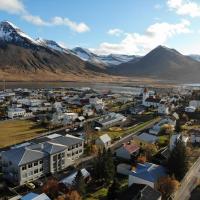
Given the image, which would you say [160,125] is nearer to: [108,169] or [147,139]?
[147,139]

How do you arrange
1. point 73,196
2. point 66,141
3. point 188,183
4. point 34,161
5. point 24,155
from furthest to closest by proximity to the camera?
point 66,141 < point 34,161 < point 24,155 < point 188,183 < point 73,196

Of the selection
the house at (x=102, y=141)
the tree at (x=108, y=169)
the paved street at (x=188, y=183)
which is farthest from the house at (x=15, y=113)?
the paved street at (x=188, y=183)

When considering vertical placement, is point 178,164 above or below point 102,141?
above

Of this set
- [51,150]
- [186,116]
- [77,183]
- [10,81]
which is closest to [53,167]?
[51,150]

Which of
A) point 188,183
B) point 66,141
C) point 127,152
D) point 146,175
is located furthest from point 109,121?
point 146,175

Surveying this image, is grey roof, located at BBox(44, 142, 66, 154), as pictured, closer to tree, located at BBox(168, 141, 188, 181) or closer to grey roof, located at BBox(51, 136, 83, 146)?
grey roof, located at BBox(51, 136, 83, 146)

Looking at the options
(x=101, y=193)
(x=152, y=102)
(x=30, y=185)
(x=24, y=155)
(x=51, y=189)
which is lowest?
(x=30, y=185)
